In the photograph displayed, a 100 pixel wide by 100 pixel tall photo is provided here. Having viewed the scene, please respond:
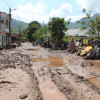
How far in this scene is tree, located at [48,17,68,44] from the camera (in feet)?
76.5

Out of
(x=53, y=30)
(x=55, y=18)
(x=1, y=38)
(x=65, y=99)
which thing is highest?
(x=55, y=18)

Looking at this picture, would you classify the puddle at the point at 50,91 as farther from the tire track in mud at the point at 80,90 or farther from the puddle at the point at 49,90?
the tire track in mud at the point at 80,90

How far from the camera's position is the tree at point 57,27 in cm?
2333

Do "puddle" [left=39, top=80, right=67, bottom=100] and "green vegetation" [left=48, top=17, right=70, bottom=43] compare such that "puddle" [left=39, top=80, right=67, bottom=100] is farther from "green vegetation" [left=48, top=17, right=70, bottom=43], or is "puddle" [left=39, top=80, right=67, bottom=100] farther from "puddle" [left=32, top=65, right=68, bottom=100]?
"green vegetation" [left=48, top=17, right=70, bottom=43]

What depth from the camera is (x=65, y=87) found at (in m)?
4.55

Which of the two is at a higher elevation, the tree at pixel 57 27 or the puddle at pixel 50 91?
the tree at pixel 57 27

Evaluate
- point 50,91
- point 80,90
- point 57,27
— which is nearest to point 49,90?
point 50,91

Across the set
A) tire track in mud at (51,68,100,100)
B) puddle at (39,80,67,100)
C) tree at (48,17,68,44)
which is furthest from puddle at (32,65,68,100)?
tree at (48,17,68,44)

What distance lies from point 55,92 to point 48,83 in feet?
2.90

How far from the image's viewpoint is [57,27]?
76.3ft

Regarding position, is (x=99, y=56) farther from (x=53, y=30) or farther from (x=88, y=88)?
(x=53, y=30)

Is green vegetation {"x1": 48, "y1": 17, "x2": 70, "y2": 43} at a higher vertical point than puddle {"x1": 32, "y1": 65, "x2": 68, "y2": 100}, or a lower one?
higher

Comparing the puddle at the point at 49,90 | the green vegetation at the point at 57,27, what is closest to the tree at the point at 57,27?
the green vegetation at the point at 57,27

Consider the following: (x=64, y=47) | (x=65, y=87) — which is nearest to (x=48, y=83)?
(x=65, y=87)
